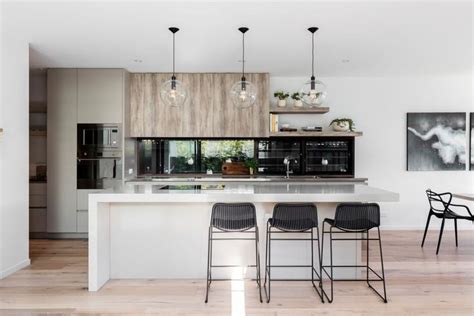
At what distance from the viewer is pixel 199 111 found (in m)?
5.77

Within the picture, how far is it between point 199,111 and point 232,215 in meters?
3.02

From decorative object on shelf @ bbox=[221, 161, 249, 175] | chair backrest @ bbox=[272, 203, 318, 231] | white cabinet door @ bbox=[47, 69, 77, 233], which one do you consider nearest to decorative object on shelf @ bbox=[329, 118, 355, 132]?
decorative object on shelf @ bbox=[221, 161, 249, 175]

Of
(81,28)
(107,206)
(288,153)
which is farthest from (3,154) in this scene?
(288,153)

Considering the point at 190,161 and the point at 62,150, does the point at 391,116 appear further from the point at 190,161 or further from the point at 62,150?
the point at 62,150

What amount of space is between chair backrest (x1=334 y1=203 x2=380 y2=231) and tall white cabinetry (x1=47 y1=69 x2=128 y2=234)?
3785mm

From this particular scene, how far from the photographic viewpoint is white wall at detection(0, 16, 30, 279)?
3.71 m

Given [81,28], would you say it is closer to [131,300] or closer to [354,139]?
[131,300]

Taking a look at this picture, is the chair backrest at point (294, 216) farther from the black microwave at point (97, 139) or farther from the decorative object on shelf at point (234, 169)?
the black microwave at point (97, 139)

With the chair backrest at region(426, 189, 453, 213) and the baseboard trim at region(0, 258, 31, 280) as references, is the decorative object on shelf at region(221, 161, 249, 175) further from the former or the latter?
the baseboard trim at region(0, 258, 31, 280)

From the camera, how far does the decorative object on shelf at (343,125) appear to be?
5754 millimetres

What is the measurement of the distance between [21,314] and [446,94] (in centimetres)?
695

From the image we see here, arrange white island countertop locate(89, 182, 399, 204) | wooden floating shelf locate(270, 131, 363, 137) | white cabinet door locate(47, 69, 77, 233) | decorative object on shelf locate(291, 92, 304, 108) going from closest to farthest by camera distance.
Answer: white island countertop locate(89, 182, 399, 204)
white cabinet door locate(47, 69, 77, 233)
wooden floating shelf locate(270, 131, 363, 137)
decorative object on shelf locate(291, 92, 304, 108)

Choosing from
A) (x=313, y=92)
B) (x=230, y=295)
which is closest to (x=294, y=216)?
(x=230, y=295)

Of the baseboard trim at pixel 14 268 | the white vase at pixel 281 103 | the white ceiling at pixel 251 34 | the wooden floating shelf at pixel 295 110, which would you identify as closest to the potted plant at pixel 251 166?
the wooden floating shelf at pixel 295 110
